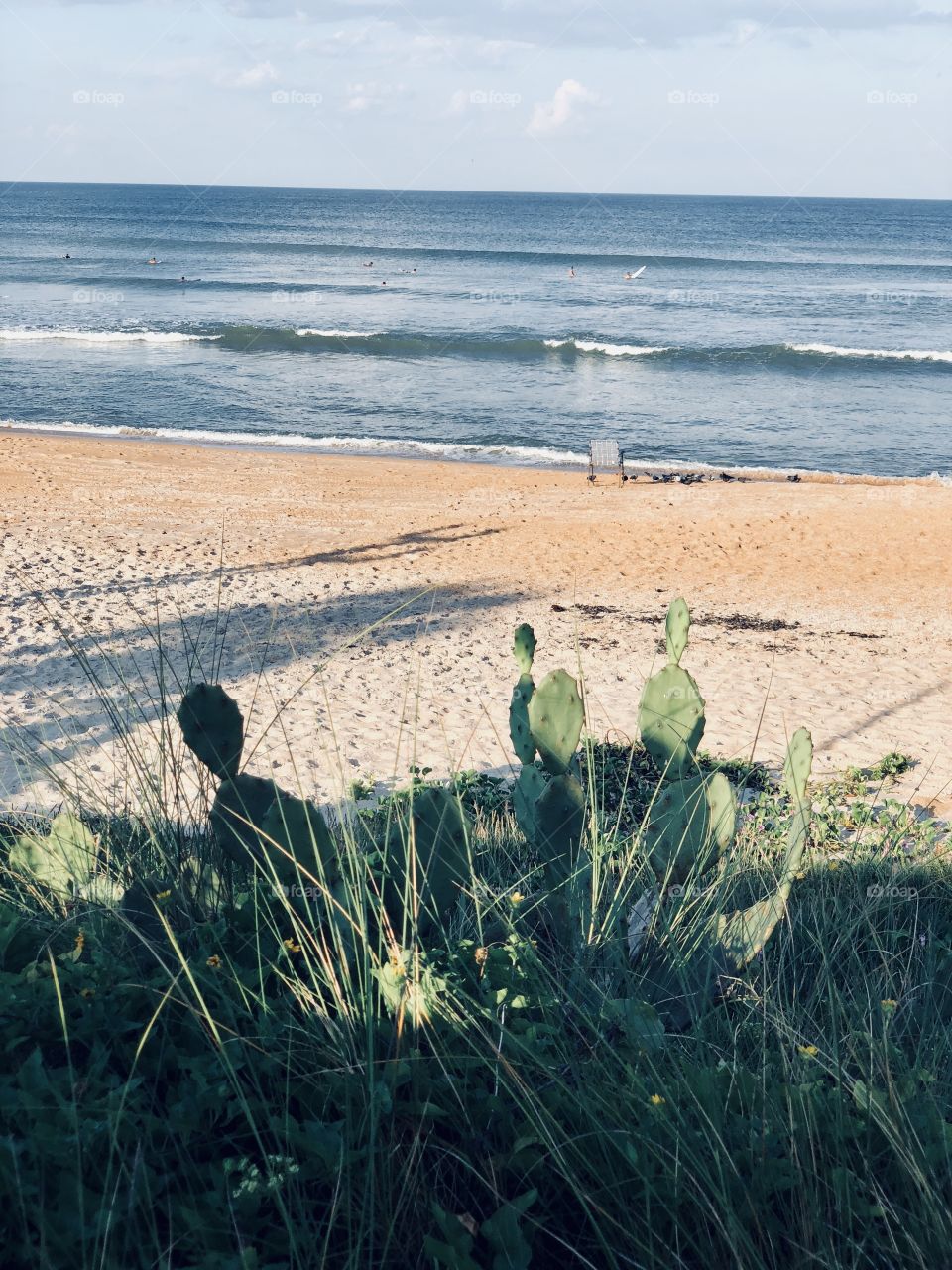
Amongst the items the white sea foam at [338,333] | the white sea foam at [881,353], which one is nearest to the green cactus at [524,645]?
the white sea foam at [881,353]

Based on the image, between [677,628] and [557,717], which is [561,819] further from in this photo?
[677,628]

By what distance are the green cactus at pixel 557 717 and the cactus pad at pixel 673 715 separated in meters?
0.40

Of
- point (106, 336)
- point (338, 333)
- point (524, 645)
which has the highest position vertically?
point (106, 336)

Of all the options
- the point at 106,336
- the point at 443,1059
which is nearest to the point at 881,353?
the point at 106,336

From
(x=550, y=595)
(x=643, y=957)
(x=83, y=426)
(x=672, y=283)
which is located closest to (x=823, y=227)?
(x=672, y=283)

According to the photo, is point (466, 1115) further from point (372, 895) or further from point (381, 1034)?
point (372, 895)

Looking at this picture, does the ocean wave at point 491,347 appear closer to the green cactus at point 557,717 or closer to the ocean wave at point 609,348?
the ocean wave at point 609,348

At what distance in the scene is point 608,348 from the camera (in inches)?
1170

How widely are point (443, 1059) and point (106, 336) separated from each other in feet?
104

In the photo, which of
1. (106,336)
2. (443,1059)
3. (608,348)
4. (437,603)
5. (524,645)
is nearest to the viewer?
(443,1059)

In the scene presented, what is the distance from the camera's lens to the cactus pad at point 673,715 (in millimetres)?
3598

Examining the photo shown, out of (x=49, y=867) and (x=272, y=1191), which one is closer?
(x=272, y=1191)

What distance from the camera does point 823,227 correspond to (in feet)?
273

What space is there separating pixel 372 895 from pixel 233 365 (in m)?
26.3
